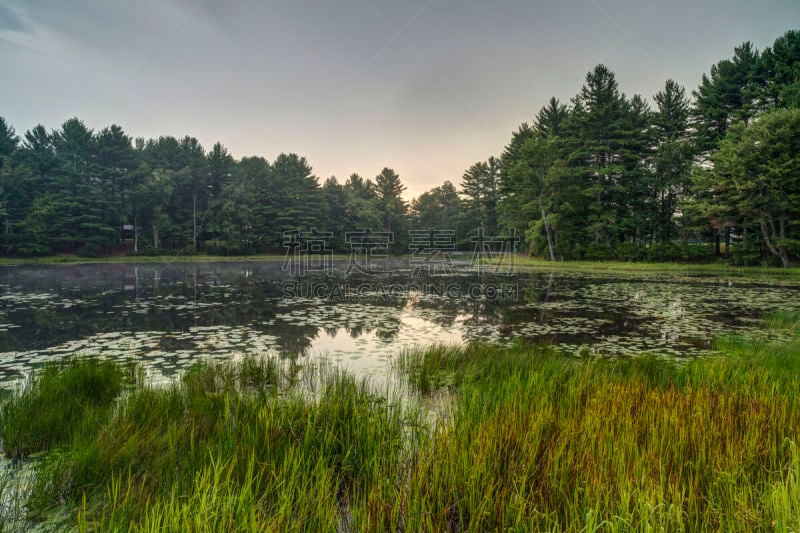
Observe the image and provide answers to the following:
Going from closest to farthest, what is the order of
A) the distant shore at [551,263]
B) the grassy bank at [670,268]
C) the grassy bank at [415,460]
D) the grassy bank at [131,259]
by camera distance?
the grassy bank at [415,460]
the grassy bank at [670,268]
the distant shore at [551,263]
the grassy bank at [131,259]

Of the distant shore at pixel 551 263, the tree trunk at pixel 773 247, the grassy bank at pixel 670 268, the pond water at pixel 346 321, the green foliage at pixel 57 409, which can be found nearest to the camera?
the green foliage at pixel 57 409

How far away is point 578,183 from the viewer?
36.5 metres

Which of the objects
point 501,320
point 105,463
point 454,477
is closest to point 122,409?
point 105,463

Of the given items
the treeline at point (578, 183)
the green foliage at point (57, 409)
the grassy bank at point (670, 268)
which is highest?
the treeline at point (578, 183)

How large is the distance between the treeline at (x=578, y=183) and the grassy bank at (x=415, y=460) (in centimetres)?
2935

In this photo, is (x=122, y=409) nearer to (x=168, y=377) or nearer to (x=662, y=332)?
(x=168, y=377)

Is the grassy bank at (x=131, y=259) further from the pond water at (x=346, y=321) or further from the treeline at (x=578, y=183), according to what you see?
the pond water at (x=346, y=321)

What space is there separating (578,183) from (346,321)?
34433 mm

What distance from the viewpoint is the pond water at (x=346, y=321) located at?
6.63 metres

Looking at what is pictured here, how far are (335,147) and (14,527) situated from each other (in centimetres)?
3188

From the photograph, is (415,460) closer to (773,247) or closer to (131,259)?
(773,247)

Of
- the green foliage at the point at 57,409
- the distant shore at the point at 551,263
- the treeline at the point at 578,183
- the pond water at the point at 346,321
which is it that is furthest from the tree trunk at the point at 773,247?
the green foliage at the point at 57,409

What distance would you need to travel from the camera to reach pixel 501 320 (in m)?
9.79

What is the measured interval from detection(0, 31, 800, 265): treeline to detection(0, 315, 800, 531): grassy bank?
96.3 ft
